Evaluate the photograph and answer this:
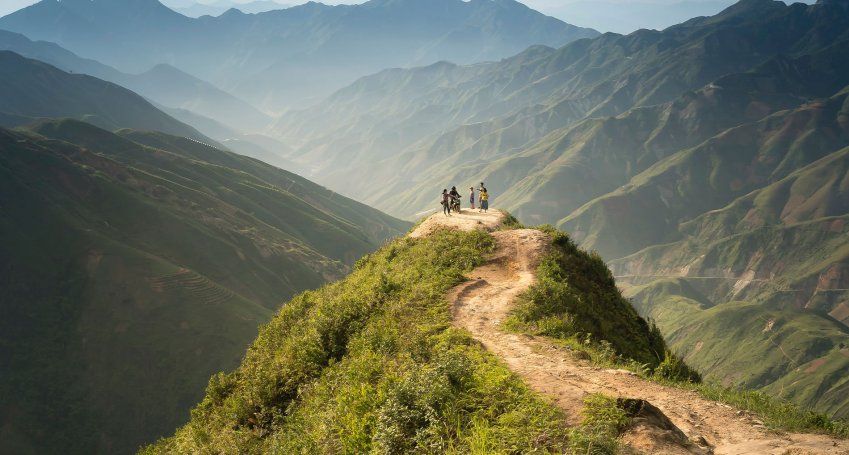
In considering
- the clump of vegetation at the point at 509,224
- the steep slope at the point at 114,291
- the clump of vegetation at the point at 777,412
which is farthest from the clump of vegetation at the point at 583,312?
the steep slope at the point at 114,291

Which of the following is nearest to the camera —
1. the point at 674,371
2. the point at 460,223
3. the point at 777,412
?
the point at 777,412

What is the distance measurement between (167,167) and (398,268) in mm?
196547

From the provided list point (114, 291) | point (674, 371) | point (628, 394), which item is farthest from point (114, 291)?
point (628, 394)

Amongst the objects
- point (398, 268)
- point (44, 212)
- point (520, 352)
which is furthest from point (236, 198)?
point (520, 352)

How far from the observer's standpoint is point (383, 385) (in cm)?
1327

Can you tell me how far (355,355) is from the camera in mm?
17672

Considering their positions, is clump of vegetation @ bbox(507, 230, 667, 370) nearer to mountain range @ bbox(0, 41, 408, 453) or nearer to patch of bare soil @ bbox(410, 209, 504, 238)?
patch of bare soil @ bbox(410, 209, 504, 238)

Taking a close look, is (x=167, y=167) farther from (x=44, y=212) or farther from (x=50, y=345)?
(x=50, y=345)

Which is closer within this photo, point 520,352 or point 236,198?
point 520,352

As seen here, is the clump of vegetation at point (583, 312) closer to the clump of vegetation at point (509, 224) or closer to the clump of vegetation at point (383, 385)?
the clump of vegetation at point (383, 385)

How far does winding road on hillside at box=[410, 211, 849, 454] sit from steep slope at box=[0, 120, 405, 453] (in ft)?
272

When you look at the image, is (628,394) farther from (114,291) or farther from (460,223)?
(114,291)

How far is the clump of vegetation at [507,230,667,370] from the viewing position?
58.5 ft

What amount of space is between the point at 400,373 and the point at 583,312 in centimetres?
967
